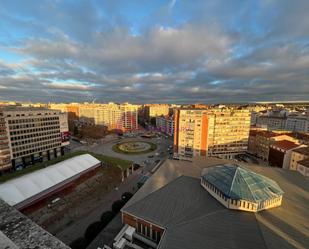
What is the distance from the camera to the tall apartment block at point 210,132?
43875mm

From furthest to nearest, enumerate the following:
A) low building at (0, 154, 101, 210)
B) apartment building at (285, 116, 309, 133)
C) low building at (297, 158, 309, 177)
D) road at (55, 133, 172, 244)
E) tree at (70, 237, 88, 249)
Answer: apartment building at (285, 116, 309, 133)
low building at (297, 158, 309, 177)
low building at (0, 154, 101, 210)
road at (55, 133, 172, 244)
tree at (70, 237, 88, 249)

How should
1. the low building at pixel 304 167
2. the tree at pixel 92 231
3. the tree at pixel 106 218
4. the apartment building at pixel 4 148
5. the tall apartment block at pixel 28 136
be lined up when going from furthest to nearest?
1. the tall apartment block at pixel 28 136
2. the apartment building at pixel 4 148
3. the low building at pixel 304 167
4. the tree at pixel 106 218
5. the tree at pixel 92 231

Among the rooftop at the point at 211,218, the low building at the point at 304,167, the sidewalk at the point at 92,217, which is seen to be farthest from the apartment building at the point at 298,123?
the sidewalk at the point at 92,217

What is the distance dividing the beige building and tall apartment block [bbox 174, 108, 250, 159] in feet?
36.7

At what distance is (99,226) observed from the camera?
20109 millimetres

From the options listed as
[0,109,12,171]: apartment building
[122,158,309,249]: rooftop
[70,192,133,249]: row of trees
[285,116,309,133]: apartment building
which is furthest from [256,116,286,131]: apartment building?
[0,109,12,171]: apartment building

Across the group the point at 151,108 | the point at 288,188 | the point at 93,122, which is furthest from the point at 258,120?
the point at 93,122

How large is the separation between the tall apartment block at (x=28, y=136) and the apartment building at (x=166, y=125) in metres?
47.3

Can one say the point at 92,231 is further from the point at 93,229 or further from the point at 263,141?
the point at 263,141

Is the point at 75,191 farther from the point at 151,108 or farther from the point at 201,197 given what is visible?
the point at 151,108

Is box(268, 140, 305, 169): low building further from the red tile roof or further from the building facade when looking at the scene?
the building facade

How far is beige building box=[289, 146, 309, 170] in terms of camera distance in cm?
3598

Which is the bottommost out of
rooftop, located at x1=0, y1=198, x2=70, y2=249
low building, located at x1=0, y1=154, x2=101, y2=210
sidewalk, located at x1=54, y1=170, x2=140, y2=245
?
sidewalk, located at x1=54, y1=170, x2=140, y2=245

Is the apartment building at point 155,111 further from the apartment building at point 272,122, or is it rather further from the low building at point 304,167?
the low building at point 304,167
